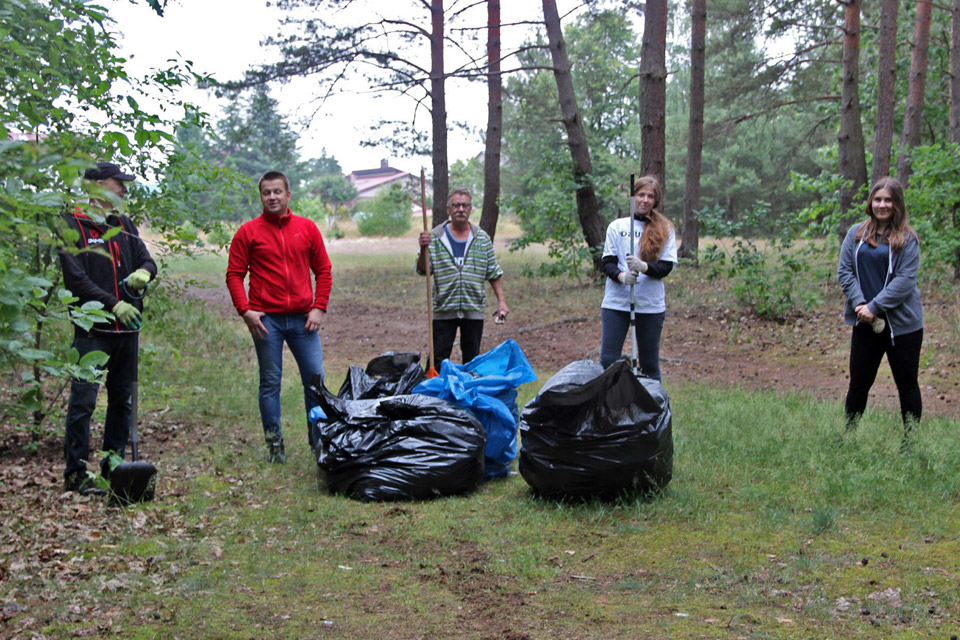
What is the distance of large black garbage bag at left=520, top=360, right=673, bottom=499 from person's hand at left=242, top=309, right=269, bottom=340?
1.84m

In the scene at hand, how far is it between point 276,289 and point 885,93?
10162mm

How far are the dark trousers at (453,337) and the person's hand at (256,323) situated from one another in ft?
3.85

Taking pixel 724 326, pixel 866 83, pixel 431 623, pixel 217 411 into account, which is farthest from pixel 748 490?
pixel 866 83

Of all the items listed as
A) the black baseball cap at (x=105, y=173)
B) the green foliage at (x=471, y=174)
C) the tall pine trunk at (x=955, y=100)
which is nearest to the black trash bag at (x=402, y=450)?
the black baseball cap at (x=105, y=173)

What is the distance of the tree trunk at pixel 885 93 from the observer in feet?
38.2

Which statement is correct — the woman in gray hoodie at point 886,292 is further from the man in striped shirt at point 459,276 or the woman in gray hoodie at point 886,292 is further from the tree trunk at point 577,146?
the tree trunk at point 577,146

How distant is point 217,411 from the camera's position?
705 centimetres

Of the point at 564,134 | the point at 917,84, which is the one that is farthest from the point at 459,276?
the point at 564,134

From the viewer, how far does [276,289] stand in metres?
5.24

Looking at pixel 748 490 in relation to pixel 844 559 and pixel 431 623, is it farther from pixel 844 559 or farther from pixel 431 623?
pixel 431 623

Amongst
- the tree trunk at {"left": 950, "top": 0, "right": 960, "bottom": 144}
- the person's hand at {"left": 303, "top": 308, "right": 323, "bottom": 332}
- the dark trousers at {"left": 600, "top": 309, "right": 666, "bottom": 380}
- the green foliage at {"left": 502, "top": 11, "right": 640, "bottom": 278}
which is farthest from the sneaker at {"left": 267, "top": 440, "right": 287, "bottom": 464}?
the tree trunk at {"left": 950, "top": 0, "right": 960, "bottom": 144}

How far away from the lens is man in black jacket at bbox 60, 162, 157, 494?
431cm

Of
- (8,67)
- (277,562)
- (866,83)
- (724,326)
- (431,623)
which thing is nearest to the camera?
(431,623)

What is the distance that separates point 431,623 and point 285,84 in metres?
14.3
